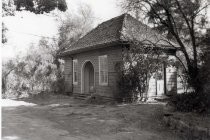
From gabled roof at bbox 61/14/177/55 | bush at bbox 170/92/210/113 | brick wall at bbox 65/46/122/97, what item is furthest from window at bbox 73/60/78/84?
bush at bbox 170/92/210/113

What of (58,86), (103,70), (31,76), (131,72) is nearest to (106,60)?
(103,70)

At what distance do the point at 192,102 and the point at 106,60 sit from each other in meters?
7.70

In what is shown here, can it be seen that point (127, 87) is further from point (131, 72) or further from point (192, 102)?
point (192, 102)

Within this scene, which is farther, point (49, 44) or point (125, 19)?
point (49, 44)

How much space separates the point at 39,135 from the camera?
7.86 meters

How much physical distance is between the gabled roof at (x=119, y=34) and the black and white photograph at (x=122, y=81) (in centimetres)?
10

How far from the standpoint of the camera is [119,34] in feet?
52.6

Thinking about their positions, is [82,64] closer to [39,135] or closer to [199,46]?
[199,46]

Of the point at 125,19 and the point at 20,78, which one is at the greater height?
the point at 125,19

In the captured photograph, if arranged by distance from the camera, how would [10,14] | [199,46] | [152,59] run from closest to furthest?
[199,46] < [152,59] < [10,14]

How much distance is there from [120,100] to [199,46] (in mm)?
6441

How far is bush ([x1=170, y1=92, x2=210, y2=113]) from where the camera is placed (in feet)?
33.2

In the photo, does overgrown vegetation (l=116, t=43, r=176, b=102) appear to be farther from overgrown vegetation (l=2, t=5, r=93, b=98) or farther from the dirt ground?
overgrown vegetation (l=2, t=5, r=93, b=98)

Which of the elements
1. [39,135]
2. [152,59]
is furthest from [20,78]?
[39,135]
